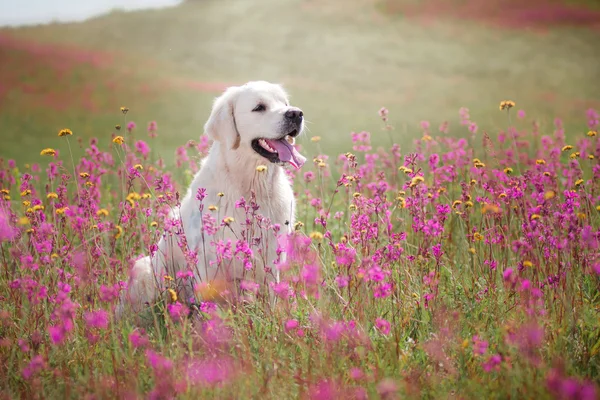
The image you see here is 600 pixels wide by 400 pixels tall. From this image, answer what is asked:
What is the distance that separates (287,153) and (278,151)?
0.23 feet

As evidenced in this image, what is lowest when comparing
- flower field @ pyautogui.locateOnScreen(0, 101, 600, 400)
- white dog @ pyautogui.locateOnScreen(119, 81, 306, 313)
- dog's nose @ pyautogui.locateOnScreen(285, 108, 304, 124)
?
flower field @ pyautogui.locateOnScreen(0, 101, 600, 400)

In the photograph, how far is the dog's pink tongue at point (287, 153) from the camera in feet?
13.9

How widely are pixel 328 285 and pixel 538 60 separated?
13410mm

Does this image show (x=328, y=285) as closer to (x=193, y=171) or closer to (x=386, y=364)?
(x=386, y=364)

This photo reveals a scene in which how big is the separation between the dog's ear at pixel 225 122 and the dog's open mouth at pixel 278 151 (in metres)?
0.17

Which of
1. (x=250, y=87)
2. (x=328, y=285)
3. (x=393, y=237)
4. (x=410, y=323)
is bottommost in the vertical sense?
(x=410, y=323)

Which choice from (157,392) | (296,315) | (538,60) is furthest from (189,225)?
(538,60)

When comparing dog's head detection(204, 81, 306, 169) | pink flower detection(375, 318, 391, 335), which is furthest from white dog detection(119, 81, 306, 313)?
pink flower detection(375, 318, 391, 335)

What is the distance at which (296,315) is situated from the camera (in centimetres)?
355

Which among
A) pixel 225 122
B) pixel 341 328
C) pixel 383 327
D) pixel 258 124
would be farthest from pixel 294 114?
pixel 341 328

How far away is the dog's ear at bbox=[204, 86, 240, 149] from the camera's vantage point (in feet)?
14.0

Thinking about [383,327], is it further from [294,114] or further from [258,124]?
[258,124]

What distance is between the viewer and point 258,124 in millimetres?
4254

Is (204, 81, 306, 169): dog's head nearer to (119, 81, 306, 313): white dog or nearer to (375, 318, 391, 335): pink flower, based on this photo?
(119, 81, 306, 313): white dog
